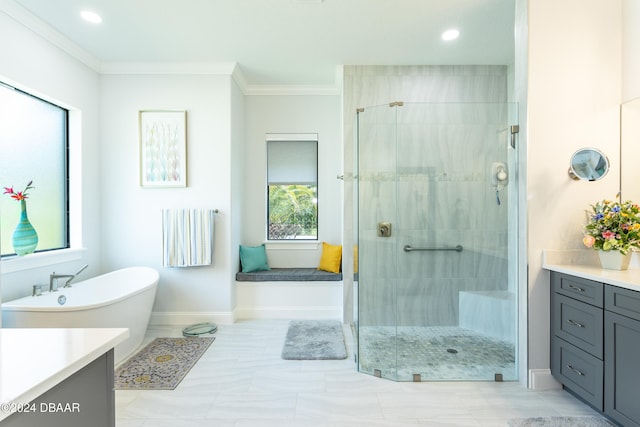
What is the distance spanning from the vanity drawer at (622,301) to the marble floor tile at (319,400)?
746 millimetres

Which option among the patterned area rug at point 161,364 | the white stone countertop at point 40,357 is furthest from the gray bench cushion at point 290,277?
the white stone countertop at point 40,357

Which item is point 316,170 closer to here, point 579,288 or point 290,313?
point 290,313

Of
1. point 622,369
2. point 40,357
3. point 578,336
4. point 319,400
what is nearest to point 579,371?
point 578,336

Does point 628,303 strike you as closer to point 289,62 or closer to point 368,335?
point 368,335

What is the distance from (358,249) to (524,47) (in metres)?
1.95

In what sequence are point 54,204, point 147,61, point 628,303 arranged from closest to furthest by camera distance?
point 628,303 < point 54,204 < point 147,61

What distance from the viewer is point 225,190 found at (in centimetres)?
380

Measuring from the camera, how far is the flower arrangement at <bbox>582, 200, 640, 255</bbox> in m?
2.12

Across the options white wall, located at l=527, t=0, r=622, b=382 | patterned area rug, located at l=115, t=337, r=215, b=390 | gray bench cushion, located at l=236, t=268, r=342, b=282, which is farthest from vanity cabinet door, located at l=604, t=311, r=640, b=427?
patterned area rug, located at l=115, t=337, r=215, b=390

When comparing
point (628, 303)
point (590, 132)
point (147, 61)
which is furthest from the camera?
point (147, 61)

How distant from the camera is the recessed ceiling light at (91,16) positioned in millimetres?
2792

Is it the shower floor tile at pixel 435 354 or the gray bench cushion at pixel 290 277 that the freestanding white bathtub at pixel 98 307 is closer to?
the gray bench cushion at pixel 290 277

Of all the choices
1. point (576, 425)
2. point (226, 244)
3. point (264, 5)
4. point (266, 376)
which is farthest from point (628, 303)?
point (226, 244)

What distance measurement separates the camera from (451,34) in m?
3.15
